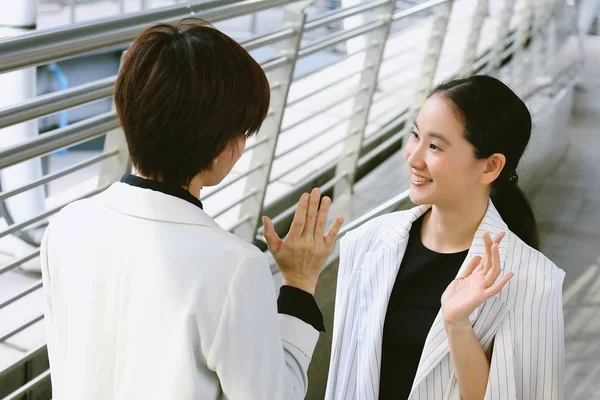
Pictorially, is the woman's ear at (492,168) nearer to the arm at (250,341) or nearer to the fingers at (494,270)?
the fingers at (494,270)

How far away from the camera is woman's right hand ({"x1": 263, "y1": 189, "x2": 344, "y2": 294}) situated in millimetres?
1482

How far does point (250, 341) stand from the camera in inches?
49.1

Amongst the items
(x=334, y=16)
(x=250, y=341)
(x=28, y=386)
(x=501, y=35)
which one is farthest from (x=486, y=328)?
(x=501, y=35)

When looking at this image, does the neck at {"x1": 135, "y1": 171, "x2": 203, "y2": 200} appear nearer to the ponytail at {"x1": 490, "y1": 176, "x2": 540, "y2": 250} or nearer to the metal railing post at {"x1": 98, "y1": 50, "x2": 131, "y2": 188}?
the ponytail at {"x1": 490, "y1": 176, "x2": 540, "y2": 250}

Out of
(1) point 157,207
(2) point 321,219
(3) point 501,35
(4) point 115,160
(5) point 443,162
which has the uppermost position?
(1) point 157,207

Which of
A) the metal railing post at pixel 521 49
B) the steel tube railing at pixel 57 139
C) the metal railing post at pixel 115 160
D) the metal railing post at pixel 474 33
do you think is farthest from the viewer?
the metal railing post at pixel 521 49

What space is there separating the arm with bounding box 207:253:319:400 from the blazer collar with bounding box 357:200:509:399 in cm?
60

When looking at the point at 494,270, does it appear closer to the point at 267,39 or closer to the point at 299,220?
the point at 299,220

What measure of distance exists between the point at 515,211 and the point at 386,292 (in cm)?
40

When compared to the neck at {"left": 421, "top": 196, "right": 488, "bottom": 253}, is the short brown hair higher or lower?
higher

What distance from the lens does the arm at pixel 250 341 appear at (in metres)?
1.23

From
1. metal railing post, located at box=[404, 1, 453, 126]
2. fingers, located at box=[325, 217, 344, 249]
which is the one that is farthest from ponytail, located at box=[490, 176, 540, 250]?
metal railing post, located at box=[404, 1, 453, 126]

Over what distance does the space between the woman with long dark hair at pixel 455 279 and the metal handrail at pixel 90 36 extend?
83 centimetres

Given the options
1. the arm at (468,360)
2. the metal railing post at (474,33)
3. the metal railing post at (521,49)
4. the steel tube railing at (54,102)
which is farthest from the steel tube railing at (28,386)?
the metal railing post at (521,49)
